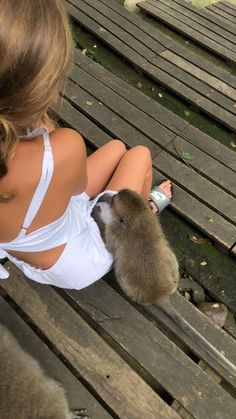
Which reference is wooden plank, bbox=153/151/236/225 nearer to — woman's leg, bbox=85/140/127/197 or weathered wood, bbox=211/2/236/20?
woman's leg, bbox=85/140/127/197

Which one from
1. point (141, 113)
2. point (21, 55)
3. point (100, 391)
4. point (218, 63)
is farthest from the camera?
point (218, 63)

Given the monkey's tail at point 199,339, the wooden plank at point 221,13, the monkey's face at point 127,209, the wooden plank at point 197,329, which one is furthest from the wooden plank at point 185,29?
the monkey's tail at point 199,339

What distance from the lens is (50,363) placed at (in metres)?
2.41

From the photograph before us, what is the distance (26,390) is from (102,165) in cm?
151

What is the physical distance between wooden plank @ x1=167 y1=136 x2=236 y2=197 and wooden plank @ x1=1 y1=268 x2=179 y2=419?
1.45 meters

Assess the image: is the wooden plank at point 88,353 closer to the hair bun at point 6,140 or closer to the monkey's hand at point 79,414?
the monkey's hand at point 79,414

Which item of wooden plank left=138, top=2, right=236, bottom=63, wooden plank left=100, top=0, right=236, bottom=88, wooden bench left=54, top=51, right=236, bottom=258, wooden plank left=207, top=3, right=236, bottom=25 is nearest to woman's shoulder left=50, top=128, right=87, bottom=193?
wooden bench left=54, top=51, right=236, bottom=258

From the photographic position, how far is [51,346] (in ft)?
8.19

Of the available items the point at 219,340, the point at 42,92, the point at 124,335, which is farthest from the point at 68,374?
the point at 42,92

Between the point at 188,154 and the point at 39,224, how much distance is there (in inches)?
67.6

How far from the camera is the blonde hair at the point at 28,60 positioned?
1.43 metres

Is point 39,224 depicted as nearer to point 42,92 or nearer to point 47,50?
point 42,92

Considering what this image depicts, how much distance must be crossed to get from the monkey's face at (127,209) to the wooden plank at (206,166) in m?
0.87

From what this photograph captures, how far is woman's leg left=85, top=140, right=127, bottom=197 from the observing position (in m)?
2.96
